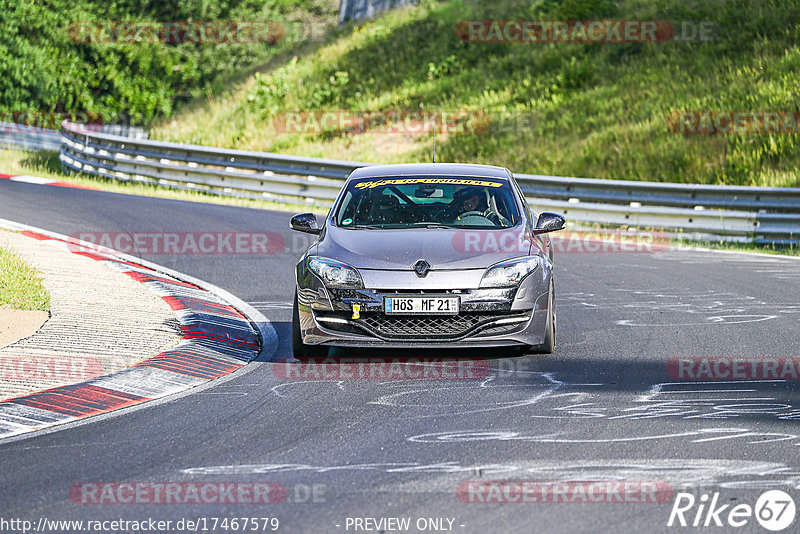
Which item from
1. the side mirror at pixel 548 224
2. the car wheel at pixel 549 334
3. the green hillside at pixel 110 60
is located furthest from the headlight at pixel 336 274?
the green hillside at pixel 110 60

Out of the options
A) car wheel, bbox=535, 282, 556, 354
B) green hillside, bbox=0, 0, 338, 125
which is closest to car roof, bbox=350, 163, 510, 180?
car wheel, bbox=535, 282, 556, 354

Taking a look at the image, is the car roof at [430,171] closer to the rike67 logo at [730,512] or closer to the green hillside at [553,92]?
the rike67 logo at [730,512]

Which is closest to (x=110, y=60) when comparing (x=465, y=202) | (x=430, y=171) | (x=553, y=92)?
(x=553, y=92)

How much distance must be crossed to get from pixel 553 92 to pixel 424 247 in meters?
23.2

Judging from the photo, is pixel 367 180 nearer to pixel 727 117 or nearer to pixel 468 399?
pixel 468 399

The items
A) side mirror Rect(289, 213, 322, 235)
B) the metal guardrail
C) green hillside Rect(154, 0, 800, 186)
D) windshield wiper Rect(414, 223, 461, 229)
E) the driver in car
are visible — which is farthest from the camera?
green hillside Rect(154, 0, 800, 186)

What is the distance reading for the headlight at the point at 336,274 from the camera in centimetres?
821

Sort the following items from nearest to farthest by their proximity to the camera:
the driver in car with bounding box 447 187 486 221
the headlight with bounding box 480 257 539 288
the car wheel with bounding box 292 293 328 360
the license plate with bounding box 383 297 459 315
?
the license plate with bounding box 383 297 459 315 < the headlight with bounding box 480 257 539 288 < the car wheel with bounding box 292 293 328 360 < the driver in car with bounding box 447 187 486 221

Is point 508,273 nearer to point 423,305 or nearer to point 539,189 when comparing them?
point 423,305

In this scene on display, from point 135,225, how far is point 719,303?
30.7 ft

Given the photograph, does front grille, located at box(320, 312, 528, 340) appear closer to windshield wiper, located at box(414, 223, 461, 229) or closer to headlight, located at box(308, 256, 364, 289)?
headlight, located at box(308, 256, 364, 289)

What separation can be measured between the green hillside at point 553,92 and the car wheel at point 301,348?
47.9 feet

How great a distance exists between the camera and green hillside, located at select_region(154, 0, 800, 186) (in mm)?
24656

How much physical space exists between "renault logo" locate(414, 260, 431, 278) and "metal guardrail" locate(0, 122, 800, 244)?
10.2m
